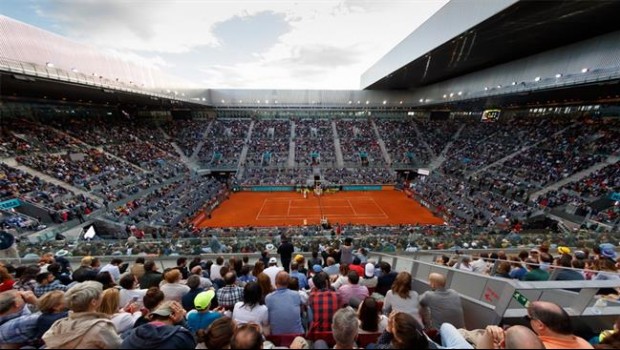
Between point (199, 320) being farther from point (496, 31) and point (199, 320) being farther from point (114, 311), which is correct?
point (496, 31)

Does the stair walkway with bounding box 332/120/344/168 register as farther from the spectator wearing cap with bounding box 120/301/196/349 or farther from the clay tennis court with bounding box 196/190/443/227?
the spectator wearing cap with bounding box 120/301/196/349

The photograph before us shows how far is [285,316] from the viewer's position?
3.59 m

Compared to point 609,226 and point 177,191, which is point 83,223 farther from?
point 609,226

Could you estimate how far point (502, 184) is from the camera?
26906 millimetres

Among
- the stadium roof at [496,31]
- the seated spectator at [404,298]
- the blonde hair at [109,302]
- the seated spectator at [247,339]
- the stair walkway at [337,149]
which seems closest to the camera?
the seated spectator at [247,339]

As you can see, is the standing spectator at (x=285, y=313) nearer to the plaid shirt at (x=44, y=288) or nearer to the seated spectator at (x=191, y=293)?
the seated spectator at (x=191, y=293)

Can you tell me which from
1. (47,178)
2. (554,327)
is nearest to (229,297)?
(554,327)

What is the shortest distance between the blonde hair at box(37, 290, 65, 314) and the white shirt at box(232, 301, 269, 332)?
217cm

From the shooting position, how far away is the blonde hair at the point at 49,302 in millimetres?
3143

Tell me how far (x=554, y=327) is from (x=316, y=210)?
2900cm

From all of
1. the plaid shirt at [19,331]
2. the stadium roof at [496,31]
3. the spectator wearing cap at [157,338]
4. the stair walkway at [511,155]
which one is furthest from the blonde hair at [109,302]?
the stair walkway at [511,155]

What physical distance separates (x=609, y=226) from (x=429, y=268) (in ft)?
57.3

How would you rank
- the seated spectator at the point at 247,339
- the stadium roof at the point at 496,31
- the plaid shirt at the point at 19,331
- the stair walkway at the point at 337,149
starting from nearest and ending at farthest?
A: the seated spectator at the point at 247,339 → the plaid shirt at the point at 19,331 → the stadium roof at the point at 496,31 → the stair walkway at the point at 337,149

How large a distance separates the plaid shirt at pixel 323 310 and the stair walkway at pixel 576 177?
90.6ft
